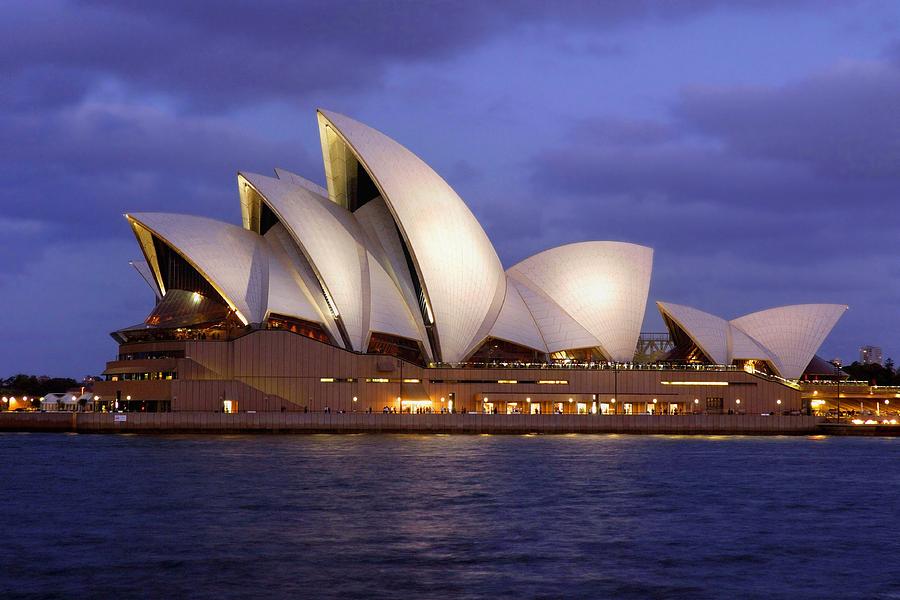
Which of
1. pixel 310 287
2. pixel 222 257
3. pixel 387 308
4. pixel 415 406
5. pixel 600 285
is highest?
pixel 222 257

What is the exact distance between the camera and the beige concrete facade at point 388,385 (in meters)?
71.4

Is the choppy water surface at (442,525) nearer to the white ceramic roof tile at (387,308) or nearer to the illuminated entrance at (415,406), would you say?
the white ceramic roof tile at (387,308)

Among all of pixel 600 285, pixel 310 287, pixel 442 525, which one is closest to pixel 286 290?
pixel 310 287

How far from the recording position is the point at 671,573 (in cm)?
2377

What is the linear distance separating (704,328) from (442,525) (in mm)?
62706

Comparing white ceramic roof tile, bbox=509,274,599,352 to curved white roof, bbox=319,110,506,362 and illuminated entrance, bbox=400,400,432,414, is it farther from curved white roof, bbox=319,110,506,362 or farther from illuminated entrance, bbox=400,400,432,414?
illuminated entrance, bbox=400,400,432,414

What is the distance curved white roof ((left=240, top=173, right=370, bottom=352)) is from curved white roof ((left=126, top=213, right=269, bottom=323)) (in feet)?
11.6

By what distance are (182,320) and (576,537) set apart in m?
51.0

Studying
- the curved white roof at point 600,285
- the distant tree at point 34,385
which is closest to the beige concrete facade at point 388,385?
the curved white roof at point 600,285

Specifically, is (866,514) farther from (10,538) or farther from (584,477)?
(10,538)

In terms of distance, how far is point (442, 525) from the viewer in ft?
97.4

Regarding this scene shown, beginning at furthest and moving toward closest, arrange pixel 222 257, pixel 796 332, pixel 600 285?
pixel 796 332
pixel 600 285
pixel 222 257

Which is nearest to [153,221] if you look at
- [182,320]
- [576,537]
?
[182,320]

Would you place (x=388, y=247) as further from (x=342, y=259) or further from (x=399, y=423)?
(x=399, y=423)
